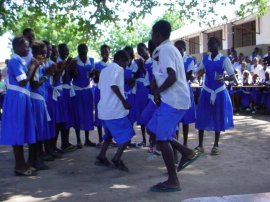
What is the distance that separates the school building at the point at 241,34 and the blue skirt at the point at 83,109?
1137 cm

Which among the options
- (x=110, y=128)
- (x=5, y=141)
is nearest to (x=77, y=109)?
(x=110, y=128)

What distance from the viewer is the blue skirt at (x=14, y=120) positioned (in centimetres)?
526

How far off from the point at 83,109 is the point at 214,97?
235 centimetres

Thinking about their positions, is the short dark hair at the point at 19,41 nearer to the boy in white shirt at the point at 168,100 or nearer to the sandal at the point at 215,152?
the boy in white shirt at the point at 168,100

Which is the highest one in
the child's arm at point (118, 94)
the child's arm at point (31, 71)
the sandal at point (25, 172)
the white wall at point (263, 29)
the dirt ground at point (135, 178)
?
the white wall at point (263, 29)

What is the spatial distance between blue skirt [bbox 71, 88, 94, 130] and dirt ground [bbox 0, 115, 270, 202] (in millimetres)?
501

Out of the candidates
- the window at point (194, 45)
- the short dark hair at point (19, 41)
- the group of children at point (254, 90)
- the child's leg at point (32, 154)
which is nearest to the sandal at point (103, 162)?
the child's leg at point (32, 154)

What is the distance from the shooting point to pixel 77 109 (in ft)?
24.1

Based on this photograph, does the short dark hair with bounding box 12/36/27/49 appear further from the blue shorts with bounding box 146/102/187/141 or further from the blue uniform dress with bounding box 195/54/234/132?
the blue uniform dress with bounding box 195/54/234/132

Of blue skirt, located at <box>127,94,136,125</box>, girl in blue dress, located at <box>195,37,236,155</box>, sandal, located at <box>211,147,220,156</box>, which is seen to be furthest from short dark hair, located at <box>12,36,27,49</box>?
sandal, located at <box>211,147,220,156</box>

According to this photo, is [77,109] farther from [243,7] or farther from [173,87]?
[243,7]

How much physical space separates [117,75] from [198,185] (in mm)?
1880

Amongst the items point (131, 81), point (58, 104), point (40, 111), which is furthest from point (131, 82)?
point (40, 111)

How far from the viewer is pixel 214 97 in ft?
21.7
